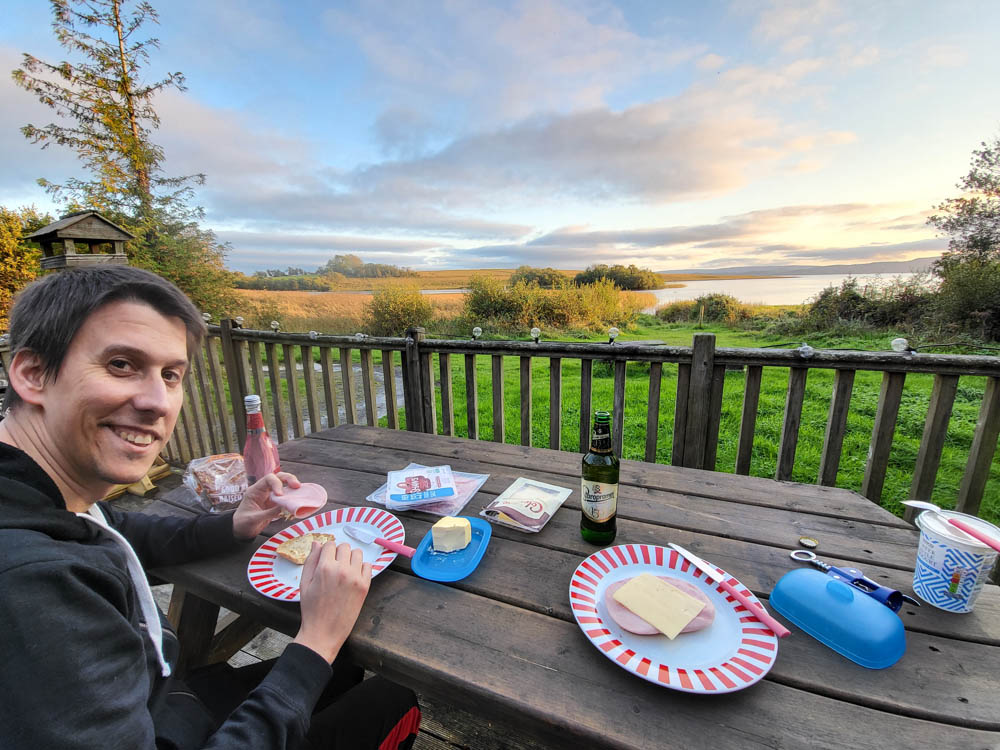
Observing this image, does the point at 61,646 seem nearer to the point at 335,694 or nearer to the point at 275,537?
the point at 275,537

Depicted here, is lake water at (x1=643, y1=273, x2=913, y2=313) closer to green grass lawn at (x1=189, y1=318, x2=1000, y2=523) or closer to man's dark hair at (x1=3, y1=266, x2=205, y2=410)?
green grass lawn at (x1=189, y1=318, x2=1000, y2=523)

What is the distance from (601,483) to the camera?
3.20ft

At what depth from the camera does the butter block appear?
0.98 m

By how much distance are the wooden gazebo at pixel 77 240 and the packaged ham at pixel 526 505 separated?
2.94 metres

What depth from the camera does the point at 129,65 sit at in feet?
30.1

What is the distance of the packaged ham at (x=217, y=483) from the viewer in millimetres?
1255

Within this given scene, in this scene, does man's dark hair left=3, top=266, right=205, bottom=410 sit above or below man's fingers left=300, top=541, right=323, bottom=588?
above

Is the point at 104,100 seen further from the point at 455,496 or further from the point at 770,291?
the point at 770,291

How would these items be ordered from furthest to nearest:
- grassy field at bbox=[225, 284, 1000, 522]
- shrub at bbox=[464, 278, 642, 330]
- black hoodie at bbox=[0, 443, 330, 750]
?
shrub at bbox=[464, 278, 642, 330] < grassy field at bbox=[225, 284, 1000, 522] < black hoodie at bbox=[0, 443, 330, 750]

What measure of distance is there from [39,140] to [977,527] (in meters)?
14.7

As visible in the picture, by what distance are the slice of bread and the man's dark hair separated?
0.58 metres

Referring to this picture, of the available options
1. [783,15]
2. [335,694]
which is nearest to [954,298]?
[783,15]

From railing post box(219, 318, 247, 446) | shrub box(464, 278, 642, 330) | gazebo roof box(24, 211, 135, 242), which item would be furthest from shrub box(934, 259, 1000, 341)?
gazebo roof box(24, 211, 135, 242)

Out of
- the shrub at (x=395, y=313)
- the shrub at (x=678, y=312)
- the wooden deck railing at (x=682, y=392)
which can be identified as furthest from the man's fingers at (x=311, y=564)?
the shrub at (x=678, y=312)
